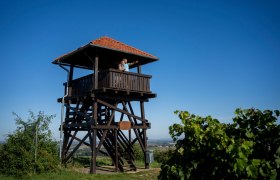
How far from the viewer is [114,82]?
42.5 feet

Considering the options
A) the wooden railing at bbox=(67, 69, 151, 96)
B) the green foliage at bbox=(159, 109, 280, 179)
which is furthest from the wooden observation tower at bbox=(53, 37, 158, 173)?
the green foliage at bbox=(159, 109, 280, 179)

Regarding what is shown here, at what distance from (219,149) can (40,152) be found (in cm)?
1027

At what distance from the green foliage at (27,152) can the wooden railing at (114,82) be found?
Result: 2.67 metres

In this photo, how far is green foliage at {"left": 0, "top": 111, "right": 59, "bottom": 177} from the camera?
1102 centimetres

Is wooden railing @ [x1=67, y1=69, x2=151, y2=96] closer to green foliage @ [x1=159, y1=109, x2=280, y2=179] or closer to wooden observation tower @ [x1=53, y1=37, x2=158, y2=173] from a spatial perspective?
wooden observation tower @ [x1=53, y1=37, x2=158, y2=173]

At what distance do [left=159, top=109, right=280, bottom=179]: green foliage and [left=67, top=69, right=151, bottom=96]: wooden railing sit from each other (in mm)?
9029

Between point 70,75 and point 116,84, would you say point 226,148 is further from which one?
point 70,75

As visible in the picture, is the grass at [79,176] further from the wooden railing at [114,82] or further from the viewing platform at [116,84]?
the wooden railing at [114,82]

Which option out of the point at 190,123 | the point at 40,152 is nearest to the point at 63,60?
the point at 40,152

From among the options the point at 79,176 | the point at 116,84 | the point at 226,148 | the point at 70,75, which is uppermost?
the point at 70,75

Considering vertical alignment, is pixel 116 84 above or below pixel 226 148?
above

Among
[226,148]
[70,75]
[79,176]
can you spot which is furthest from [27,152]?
[226,148]

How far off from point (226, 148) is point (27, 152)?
10.0 m

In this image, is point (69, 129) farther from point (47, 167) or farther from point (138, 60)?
point (138, 60)
